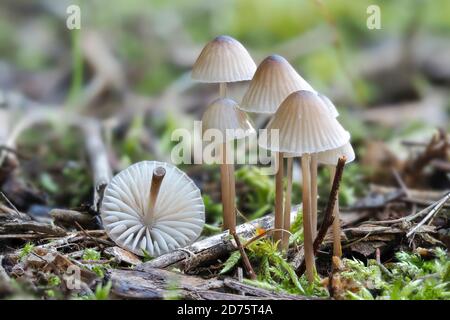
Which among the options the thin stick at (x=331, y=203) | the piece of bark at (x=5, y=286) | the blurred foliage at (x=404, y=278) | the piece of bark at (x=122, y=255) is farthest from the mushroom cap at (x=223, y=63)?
the piece of bark at (x=5, y=286)

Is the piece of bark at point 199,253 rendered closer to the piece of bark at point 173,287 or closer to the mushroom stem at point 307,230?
the piece of bark at point 173,287

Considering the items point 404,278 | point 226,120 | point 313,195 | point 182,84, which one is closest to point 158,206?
Answer: point 226,120

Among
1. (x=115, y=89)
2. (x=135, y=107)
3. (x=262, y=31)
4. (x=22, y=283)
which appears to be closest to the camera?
(x=22, y=283)

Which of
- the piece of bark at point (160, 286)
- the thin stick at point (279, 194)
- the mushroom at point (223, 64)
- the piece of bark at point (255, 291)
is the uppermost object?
the mushroom at point (223, 64)

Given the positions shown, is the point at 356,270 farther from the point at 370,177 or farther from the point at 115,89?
the point at 115,89

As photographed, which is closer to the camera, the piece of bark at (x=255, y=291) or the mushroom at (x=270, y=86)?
the piece of bark at (x=255, y=291)

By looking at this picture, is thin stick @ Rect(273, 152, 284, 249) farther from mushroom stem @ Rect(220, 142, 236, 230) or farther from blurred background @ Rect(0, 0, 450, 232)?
blurred background @ Rect(0, 0, 450, 232)

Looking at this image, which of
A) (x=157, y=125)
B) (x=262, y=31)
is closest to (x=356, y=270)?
(x=157, y=125)
